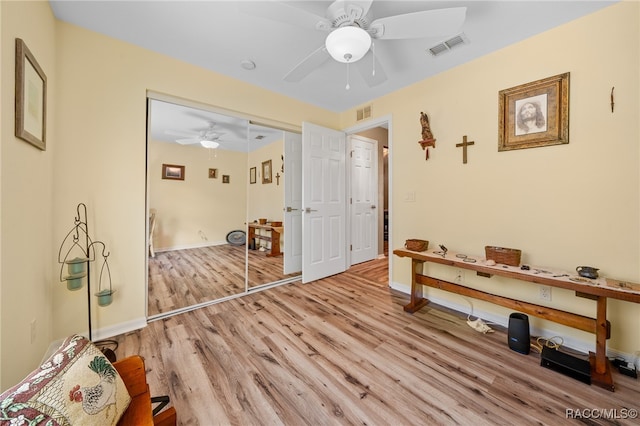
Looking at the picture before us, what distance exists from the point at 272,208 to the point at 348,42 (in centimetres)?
379

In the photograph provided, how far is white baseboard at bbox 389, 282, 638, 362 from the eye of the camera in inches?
65.9

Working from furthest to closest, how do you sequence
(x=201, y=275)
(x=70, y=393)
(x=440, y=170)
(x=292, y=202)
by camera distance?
(x=292, y=202), (x=201, y=275), (x=440, y=170), (x=70, y=393)

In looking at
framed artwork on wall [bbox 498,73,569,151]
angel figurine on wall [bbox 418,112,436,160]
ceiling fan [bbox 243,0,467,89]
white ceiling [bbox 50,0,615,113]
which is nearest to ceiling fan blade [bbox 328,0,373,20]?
ceiling fan [bbox 243,0,467,89]

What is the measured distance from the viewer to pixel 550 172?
189 centimetres

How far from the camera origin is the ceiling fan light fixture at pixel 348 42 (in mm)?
1400

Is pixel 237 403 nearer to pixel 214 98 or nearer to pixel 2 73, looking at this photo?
pixel 2 73

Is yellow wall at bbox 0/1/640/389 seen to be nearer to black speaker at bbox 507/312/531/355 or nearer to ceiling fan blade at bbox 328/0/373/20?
black speaker at bbox 507/312/531/355

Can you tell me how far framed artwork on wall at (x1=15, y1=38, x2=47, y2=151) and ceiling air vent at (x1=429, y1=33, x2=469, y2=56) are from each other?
111 inches

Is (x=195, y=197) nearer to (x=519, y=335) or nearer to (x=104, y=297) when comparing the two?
(x=104, y=297)

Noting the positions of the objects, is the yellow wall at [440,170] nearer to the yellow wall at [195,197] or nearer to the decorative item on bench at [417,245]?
the decorative item on bench at [417,245]

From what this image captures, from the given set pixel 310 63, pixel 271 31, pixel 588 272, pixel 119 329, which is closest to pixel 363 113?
pixel 310 63

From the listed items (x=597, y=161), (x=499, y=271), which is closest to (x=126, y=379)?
(x=499, y=271)

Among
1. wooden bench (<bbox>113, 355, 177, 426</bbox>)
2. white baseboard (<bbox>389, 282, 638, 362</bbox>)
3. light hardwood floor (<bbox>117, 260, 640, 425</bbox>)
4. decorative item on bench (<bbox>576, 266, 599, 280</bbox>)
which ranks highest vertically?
decorative item on bench (<bbox>576, 266, 599, 280</bbox>)

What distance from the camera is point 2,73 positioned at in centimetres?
107
